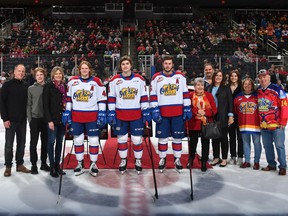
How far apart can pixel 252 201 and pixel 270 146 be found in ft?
4.53

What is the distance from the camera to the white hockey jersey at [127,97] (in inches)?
176

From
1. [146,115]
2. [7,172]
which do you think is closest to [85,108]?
[146,115]

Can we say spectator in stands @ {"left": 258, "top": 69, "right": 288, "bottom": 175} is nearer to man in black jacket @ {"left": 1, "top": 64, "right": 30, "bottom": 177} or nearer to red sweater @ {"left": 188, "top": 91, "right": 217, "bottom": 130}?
red sweater @ {"left": 188, "top": 91, "right": 217, "bottom": 130}

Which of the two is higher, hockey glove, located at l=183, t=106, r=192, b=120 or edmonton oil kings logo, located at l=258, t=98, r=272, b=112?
edmonton oil kings logo, located at l=258, t=98, r=272, b=112

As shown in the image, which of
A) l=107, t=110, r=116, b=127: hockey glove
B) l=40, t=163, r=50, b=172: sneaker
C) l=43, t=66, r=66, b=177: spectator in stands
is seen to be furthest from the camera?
l=40, t=163, r=50, b=172: sneaker

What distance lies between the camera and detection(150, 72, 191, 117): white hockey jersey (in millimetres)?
4582

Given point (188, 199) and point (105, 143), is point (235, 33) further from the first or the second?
point (188, 199)

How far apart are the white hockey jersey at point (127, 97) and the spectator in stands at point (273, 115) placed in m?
1.59

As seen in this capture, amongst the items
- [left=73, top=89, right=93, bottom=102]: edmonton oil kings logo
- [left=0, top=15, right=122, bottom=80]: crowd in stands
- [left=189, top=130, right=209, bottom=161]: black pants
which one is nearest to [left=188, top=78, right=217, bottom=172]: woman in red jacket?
[left=189, top=130, right=209, bottom=161]: black pants

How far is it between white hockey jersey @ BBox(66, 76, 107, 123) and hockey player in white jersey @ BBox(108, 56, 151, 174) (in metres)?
0.16

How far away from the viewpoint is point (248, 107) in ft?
15.7

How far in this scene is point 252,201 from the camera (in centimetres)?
353

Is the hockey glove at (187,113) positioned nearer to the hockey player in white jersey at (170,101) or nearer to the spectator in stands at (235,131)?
the hockey player in white jersey at (170,101)

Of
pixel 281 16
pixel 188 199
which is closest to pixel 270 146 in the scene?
pixel 188 199
